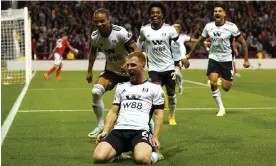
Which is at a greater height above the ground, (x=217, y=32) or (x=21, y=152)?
(x=217, y=32)

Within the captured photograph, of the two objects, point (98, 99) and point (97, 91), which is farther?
point (98, 99)

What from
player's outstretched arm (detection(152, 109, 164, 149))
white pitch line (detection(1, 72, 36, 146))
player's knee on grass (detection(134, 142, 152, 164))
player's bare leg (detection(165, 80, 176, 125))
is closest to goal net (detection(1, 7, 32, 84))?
white pitch line (detection(1, 72, 36, 146))

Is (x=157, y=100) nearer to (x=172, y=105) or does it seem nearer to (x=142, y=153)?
(x=142, y=153)

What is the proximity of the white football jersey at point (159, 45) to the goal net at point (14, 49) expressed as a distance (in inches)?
545

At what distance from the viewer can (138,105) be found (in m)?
7.45

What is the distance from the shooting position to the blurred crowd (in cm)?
4252

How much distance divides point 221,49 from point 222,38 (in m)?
0.28

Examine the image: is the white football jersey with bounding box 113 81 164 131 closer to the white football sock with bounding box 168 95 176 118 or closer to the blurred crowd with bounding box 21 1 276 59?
the white football sock with bounding box 168 95 176 118

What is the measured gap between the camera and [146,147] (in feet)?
23.5

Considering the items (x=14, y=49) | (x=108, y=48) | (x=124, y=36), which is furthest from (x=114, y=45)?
(x=14, y=49)

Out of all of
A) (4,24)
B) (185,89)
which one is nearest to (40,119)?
(185,89)

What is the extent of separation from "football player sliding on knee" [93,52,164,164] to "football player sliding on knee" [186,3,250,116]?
555 centimetres

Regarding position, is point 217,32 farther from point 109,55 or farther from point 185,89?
point 185,89

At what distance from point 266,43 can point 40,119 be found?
33029 mm
